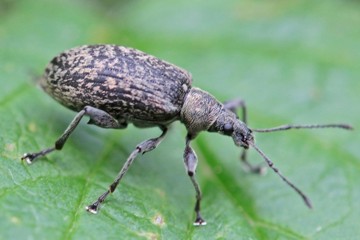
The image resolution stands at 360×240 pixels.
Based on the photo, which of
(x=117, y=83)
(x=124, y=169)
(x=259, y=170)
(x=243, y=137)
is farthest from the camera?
(x=259, y=170)

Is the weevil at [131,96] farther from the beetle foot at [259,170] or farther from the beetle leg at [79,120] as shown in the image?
the beetle foot at [259,170]

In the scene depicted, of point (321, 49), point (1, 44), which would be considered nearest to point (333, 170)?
point (321, 49)

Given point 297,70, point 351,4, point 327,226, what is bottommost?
point 327,226

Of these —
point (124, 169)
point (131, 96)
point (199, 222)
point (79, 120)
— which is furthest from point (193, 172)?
point (79, 120)

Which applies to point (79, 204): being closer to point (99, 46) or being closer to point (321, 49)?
point (99, 46)

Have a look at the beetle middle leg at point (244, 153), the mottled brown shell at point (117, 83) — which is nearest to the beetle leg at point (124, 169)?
the mottled brown shell at point (117, 83)

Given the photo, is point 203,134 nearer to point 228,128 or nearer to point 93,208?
point 228,128
